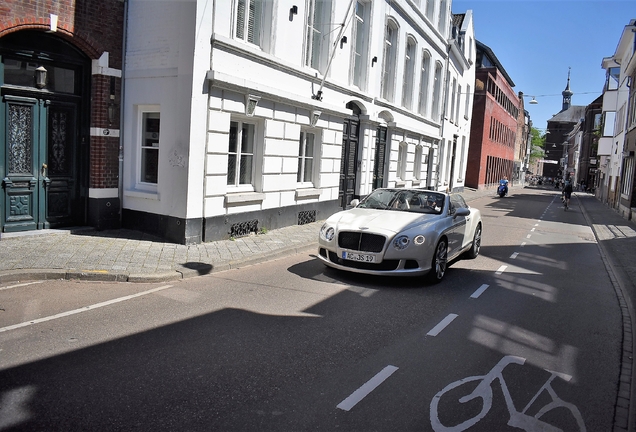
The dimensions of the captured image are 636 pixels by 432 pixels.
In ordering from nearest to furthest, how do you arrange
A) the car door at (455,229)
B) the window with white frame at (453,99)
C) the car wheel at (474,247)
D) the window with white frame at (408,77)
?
the car door at (455,229) < the car wheel at (474,247) < the window with white frame at (408,77) < the window with white frame at (453,99)

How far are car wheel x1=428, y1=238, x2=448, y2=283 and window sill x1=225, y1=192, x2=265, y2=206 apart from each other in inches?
196

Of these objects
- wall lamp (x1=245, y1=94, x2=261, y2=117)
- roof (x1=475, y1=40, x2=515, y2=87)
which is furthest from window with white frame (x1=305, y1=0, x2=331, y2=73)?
roof (x1=475, y1=40, x2=515, y2=87)

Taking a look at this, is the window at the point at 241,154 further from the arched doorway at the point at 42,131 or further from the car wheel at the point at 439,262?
the car wheel at the point at 439,262

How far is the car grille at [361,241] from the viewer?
8.42m

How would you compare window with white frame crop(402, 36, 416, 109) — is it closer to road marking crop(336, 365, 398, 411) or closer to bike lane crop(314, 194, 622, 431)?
bike lane crop(314, 194, 622, 431)

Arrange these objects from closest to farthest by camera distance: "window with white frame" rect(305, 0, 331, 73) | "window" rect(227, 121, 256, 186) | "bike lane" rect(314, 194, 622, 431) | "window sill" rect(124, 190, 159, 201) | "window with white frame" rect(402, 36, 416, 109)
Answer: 1. "bike lane" rect(314, 194, 622, 431)
2. "window sill" rect(124, 190, 159, 201)
3. "window" rect(227, 121, 256, 186)
4. "window with white frame" rect(305, 0, 331, 73)
5. "window with white frame" rect(402, 36, 416, 109)

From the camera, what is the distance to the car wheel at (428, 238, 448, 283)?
863 centimetres

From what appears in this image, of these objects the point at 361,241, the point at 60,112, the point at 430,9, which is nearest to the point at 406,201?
the point at 361,241

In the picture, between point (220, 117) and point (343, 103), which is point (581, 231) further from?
point (220, 117)

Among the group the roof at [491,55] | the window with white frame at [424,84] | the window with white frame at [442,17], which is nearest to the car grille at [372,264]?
the window with white frame at [424,84]

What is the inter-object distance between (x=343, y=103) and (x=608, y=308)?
11.0m

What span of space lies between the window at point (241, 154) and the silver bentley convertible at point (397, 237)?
363cm

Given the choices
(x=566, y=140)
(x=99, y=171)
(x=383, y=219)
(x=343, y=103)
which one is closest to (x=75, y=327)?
(x=383, y=219)

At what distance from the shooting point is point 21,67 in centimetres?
980
